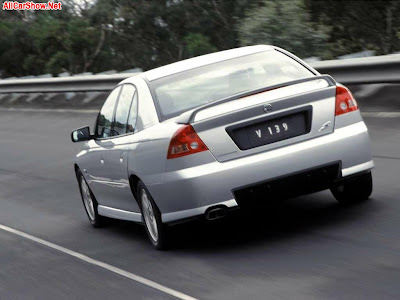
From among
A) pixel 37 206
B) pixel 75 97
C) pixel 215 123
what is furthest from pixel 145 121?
pixel 75 97

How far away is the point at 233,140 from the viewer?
7562mm

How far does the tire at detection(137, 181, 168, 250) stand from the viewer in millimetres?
8062

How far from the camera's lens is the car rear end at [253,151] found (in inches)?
297

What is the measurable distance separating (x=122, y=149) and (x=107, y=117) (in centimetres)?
98

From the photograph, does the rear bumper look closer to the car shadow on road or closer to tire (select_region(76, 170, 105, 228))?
the car shadow on road

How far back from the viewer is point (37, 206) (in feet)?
41.5

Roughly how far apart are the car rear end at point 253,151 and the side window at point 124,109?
112cm

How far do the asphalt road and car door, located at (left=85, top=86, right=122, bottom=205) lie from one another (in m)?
0.45

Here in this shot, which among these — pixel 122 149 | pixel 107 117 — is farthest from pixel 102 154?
pixel 122 149

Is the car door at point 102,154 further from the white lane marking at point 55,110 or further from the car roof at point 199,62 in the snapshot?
the white lane marking at point 55,110

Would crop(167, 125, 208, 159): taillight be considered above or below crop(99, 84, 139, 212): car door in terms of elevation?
above

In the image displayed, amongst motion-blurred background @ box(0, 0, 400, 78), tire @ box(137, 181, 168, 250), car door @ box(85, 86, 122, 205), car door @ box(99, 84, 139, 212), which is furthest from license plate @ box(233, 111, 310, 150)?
motion-blurred background @ box(0, 0, 400, 78)

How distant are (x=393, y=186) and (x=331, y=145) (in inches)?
80.6

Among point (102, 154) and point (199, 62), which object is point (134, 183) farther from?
point (199, 62)
